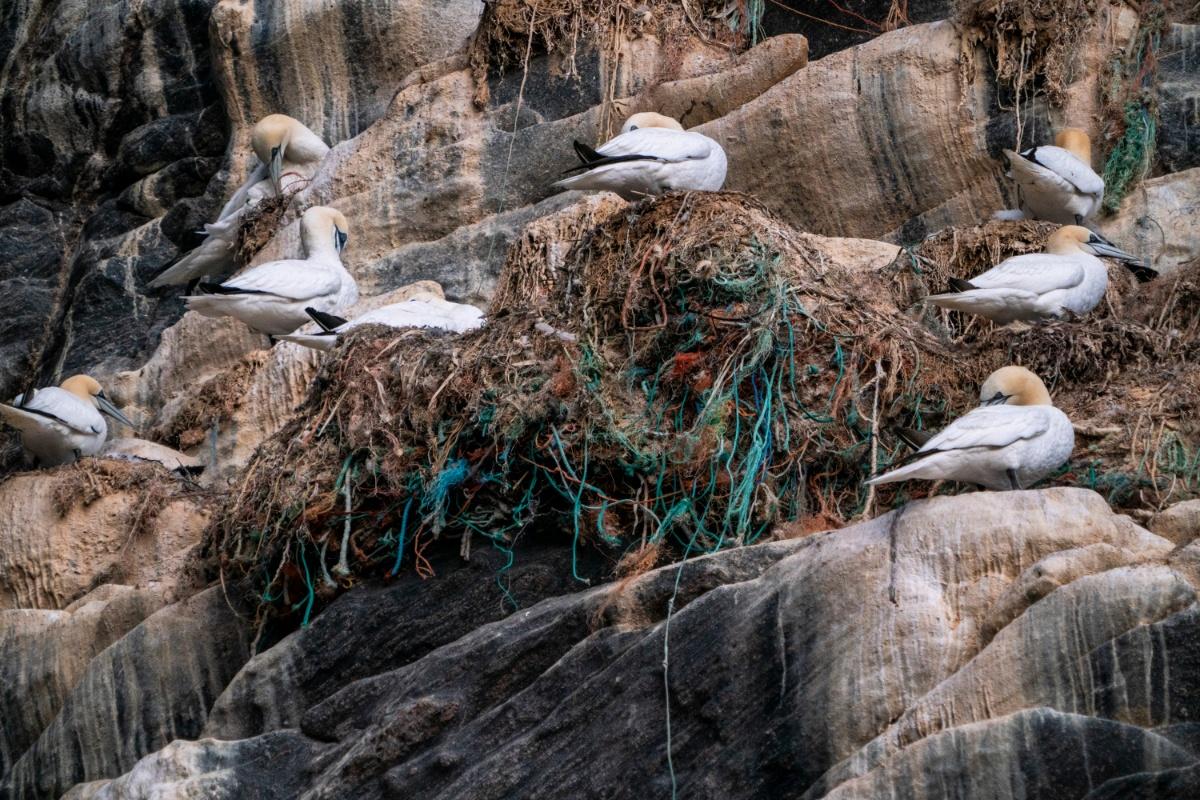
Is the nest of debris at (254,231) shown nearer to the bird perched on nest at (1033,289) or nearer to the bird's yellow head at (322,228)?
the bird's yellow head at (322,228)

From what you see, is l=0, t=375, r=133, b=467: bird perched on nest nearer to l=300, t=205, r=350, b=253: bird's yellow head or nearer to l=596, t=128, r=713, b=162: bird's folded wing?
l=300, t=205, r=350, b=253: bird's yellow head

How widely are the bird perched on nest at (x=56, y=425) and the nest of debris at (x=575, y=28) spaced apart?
372 centimetres

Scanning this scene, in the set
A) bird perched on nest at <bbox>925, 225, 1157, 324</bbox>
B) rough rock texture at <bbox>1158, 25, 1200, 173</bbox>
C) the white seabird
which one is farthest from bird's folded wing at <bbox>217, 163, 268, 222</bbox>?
rough rock texture at <bbox>1158, 25, 1200, 173</bbox>

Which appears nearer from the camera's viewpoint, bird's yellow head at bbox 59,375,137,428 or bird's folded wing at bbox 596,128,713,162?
bird's folded wing at bbox 596,128,713,162

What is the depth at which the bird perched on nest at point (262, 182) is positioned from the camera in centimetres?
1602

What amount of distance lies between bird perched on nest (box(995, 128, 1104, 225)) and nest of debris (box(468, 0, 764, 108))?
11.3ft

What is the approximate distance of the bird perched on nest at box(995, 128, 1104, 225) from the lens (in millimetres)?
12570

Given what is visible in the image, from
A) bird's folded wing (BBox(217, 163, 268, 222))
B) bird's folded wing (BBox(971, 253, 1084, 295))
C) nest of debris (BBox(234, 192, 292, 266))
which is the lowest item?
nest of debris (BBox(234, 192, 292, 266))

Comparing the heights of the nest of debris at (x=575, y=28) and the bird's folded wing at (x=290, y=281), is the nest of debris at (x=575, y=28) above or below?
above

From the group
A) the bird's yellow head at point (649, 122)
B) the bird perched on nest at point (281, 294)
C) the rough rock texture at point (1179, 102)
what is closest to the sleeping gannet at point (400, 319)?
the bird perched on nest at point (281, 294)

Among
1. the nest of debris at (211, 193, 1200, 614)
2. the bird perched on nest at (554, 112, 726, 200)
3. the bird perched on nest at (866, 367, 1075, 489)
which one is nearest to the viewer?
the bird perched on nest at (866, 367, 1075, 489)

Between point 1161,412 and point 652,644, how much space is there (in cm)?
322

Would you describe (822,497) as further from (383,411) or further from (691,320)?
(383,411)

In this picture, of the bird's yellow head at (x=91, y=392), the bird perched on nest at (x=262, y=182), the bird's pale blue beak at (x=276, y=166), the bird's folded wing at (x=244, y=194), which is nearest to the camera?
the bird's yellow head at (x=91, y=392)
